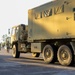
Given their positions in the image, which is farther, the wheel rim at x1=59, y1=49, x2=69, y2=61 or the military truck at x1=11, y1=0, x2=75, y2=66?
the wheel rim at x1=59, y1=49, x2=69, y2=61

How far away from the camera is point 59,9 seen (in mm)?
16844

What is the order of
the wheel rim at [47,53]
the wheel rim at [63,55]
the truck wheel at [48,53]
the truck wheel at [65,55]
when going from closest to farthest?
the truck wheel at [65,55] → the wheel rim at [63,55] → the truck wheel at [48,53] → the wheel rim at [47,53]

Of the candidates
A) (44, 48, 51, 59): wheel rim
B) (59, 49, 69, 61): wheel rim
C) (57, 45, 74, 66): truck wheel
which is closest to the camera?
(57, 45, 74, 66): truck wheel

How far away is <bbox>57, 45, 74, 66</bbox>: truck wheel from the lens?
629 inches

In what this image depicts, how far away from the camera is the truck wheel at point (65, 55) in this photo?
15977 mm

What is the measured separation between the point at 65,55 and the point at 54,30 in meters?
1.70

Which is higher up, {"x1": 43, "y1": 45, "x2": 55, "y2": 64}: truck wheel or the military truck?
the military truck

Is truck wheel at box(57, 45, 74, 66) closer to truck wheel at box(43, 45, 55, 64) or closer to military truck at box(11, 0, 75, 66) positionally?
military truck at box(11, 0, 75, 66)

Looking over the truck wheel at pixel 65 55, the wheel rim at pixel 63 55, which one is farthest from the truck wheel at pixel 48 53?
the wheel rim at pixel 63 55

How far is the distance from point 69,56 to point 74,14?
2.20 meters

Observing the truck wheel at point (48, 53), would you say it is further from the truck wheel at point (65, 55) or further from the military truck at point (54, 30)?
the truck wheel at point (65, 55)

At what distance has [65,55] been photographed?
1641 centimetres

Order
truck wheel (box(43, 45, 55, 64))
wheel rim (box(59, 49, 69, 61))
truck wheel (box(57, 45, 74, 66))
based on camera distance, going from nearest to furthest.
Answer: truck wheel (box(57, 45, 74, 66))
wheel rim (box(59, 49, 69, 61))
truck wheel (box(43, 45, 55, 64))

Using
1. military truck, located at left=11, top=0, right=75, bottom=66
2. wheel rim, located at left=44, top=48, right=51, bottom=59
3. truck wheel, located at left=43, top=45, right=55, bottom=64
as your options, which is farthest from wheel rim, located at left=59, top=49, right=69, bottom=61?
wheel rim, located at left=44, top=48, right=51, bottom=59
